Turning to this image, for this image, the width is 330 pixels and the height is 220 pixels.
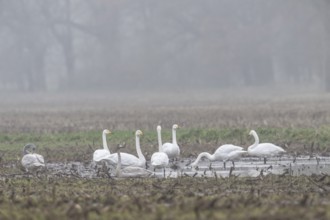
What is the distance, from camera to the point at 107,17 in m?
100

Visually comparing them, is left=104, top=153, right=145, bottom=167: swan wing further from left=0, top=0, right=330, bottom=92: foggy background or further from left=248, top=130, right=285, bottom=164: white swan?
left=0, top=0, right=330, bottom=92: foggy background

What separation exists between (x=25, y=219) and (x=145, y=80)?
265 feet

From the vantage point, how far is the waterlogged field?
416 inches

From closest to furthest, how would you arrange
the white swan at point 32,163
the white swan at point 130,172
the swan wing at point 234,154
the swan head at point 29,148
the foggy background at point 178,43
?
the white swan at point 130,172 → the white swan at point 32,163 → the swan wing at point 234,154 → the swan head at point 29,148 → the foggy background at point 178,43

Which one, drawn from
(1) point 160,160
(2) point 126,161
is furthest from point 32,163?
(1) point 160,160

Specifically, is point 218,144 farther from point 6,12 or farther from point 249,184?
point 6,12

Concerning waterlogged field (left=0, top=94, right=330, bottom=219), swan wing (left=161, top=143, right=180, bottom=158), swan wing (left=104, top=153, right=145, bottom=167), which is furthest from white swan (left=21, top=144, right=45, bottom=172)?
swan wing (left=161, top=143, right=180, bottom=158)

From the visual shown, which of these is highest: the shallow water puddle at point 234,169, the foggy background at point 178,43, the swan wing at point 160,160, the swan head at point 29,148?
the foggy background at point 178,43

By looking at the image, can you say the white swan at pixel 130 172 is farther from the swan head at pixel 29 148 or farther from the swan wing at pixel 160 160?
the swan head at pixel 29 148

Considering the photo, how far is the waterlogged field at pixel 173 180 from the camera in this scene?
10.6 meters

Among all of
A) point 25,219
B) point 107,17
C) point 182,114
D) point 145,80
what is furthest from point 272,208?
point 107,17

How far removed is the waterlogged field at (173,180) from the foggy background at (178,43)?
183 ft

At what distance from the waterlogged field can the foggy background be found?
5578cm

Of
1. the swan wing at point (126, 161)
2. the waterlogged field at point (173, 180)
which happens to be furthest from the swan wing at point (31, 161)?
the swan wing at point (126, 161)
